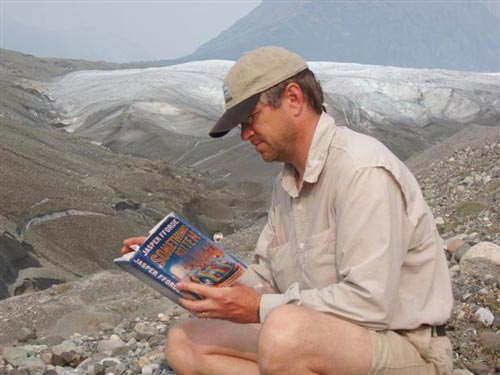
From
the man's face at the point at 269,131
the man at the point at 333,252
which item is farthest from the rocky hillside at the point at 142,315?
the man's face at the point at 269,131

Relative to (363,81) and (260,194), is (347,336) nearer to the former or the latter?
(260,194)

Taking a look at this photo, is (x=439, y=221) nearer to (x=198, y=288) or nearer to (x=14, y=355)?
(x=14, y=355)

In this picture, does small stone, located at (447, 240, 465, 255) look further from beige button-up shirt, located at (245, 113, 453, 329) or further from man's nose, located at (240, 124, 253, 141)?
man's nose, located at (240, 124, 253, 141)

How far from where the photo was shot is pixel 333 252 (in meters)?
3.47

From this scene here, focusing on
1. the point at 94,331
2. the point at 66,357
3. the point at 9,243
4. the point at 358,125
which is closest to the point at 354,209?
the point at 66,357

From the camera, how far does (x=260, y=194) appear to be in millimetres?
25625

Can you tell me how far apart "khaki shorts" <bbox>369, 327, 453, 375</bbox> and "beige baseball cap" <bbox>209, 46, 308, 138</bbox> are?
1.22 metres

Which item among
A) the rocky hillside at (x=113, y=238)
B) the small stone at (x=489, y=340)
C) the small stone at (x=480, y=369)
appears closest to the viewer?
the small stone at (x=480, y=369)

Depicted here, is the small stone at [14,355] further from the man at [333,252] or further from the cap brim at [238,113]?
the cap brim at [238,113]

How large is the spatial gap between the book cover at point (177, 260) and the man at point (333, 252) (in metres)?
0.18

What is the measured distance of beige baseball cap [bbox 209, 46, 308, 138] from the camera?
11.2ft

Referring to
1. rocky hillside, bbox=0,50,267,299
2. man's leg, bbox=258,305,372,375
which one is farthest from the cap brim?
rocky hillside, bbox=0,50,267,299

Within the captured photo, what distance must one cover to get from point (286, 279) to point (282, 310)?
61 centimetres

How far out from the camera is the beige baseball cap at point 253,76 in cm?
343
